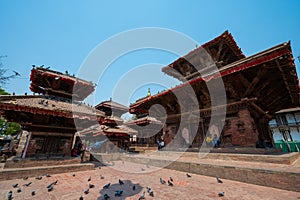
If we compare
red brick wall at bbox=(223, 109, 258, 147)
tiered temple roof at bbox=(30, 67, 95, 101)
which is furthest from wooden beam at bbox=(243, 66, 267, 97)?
tiered temple roof at bbox=(30, 67, 95, 101)

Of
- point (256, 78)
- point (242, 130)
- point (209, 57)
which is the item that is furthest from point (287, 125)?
point (256, 78)

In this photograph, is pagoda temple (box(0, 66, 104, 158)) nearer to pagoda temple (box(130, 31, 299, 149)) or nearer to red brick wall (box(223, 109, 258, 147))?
pagoda temple (box(130, 31, 299, 149))

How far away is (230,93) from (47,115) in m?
11.2

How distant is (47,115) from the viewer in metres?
8.00

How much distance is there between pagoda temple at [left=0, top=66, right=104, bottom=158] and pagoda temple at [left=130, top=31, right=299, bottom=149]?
14.5 ft

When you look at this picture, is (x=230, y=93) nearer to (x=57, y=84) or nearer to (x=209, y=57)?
(x=209, y=57)

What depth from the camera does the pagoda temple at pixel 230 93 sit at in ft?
18.9

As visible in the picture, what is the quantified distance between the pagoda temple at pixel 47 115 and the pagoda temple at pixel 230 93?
4.41 metres

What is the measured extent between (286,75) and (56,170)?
12.9m

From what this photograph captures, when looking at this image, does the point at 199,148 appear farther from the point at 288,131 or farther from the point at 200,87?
the point at 288,131

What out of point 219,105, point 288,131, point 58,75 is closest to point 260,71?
point 219,105

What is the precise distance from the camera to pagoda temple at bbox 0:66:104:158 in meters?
7.12

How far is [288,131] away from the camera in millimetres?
27047

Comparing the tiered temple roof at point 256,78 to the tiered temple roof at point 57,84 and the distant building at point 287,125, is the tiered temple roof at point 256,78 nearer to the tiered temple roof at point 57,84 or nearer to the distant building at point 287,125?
the tiered temple roof at point 57,84
